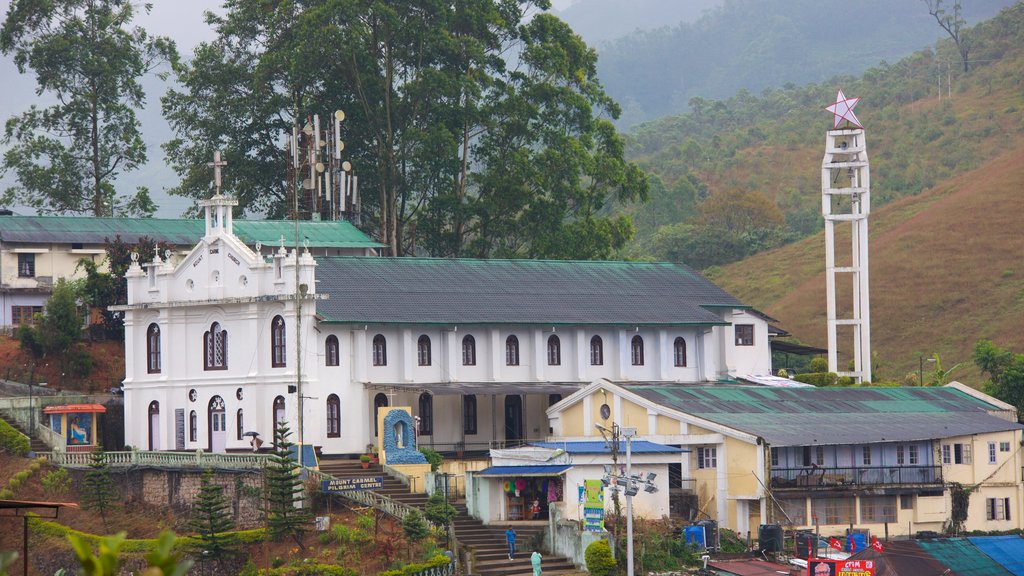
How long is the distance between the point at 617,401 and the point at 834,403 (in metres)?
9.79

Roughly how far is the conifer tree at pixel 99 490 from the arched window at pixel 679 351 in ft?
78.8

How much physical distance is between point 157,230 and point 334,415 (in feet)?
73.5

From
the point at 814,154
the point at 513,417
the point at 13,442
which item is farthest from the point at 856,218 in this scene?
the point at 814,154

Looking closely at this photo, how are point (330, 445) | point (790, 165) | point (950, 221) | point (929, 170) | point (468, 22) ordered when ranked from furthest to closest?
point (790, 165) < point (929, 170) < point (950, 221) < point (468, 22) < point (330, 445)

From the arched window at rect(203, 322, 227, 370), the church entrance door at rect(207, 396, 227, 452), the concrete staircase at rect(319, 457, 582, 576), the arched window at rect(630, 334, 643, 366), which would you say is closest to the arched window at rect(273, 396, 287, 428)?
the church entrance door at rect(207, 396, 227, 452)

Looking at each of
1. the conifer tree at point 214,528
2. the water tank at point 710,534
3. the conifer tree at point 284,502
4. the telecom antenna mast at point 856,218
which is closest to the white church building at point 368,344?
the conifer tree at point 284,502

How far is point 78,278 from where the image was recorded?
7569cm

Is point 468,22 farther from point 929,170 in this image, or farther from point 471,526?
point 929,170

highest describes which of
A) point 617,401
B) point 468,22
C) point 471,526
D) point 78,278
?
point 468,22

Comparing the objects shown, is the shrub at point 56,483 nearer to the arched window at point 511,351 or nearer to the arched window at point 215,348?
the arched window at point 215,348

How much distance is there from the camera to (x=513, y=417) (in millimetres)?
64438

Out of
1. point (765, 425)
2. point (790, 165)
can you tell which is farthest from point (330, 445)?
point (790, 165)

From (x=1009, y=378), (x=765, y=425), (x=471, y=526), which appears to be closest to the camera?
(x=471, y=526)

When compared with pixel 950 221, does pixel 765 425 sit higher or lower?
lower
